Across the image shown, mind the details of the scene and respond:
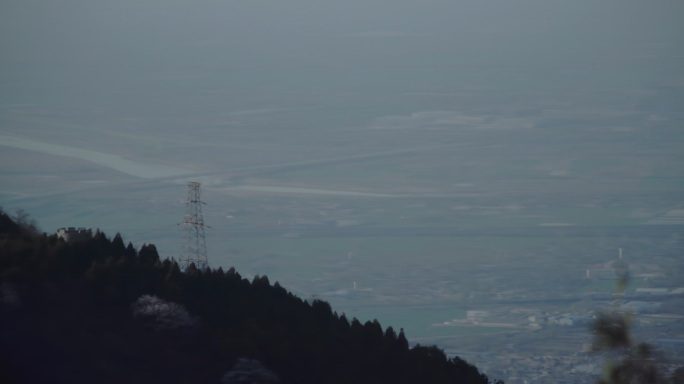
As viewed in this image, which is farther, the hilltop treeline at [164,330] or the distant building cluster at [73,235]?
the distant building cluster at [73,235]

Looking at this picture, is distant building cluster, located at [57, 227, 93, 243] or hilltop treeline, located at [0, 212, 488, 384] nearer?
hilltop treeline, located at [0, 212, 488, 384]

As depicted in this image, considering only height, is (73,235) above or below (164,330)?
above

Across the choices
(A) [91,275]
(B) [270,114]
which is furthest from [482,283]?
(B) [270,114]

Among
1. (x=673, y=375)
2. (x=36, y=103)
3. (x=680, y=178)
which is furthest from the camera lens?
(x=36, y=103)

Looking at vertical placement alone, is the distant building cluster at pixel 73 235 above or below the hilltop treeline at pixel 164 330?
above

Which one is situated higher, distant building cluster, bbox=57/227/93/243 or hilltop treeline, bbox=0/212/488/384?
distant building cluster, bbox=57/227/93/243

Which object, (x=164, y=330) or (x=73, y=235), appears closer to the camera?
(x=164, y=330)

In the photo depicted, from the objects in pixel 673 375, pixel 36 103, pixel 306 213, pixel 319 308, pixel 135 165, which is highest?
pixel 36 103

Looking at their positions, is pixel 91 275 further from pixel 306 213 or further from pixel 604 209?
pixel 604 209
